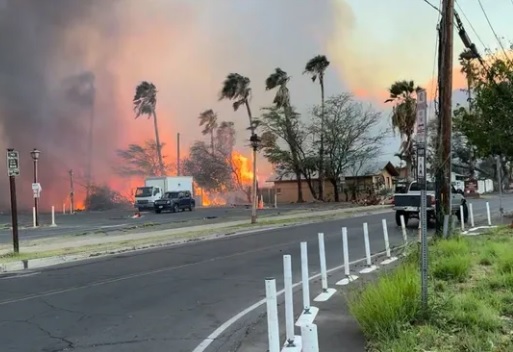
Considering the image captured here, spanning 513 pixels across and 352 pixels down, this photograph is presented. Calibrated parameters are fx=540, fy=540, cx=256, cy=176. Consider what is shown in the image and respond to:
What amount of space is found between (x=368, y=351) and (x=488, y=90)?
60.5 ft

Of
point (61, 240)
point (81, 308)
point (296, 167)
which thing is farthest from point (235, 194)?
point (81, 308)

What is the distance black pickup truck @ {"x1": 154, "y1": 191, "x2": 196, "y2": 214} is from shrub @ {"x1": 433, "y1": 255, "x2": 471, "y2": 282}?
34834 mm

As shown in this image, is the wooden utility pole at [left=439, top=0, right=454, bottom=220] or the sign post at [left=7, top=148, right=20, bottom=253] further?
the sign post at [left=7, top=148, right=20, bottom=253]

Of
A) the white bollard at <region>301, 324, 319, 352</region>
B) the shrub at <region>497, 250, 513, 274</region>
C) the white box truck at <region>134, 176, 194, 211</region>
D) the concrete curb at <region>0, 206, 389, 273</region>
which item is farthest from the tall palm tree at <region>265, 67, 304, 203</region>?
the white bollard at <region>301, 324, 319, 352</region>

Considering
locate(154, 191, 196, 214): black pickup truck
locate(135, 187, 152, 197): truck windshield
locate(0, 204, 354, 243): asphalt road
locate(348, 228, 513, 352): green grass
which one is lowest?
locate(348, 228, 513, 352): green grass

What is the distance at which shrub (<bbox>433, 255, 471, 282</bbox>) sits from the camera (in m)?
8.46

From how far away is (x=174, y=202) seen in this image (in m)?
42.9

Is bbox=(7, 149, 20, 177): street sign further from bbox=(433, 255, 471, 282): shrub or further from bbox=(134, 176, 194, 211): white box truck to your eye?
bbox=(134, 176, 194, 211): white box truck

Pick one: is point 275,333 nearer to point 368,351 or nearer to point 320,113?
point 368,351

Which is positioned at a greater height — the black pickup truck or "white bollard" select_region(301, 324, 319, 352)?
the black pickup truck

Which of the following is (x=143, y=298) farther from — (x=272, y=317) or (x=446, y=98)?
(x=446, y=98)

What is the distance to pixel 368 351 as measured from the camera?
521 cm

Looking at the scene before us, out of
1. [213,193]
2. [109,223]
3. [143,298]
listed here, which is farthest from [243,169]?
[143,298]

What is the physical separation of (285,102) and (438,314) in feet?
166
